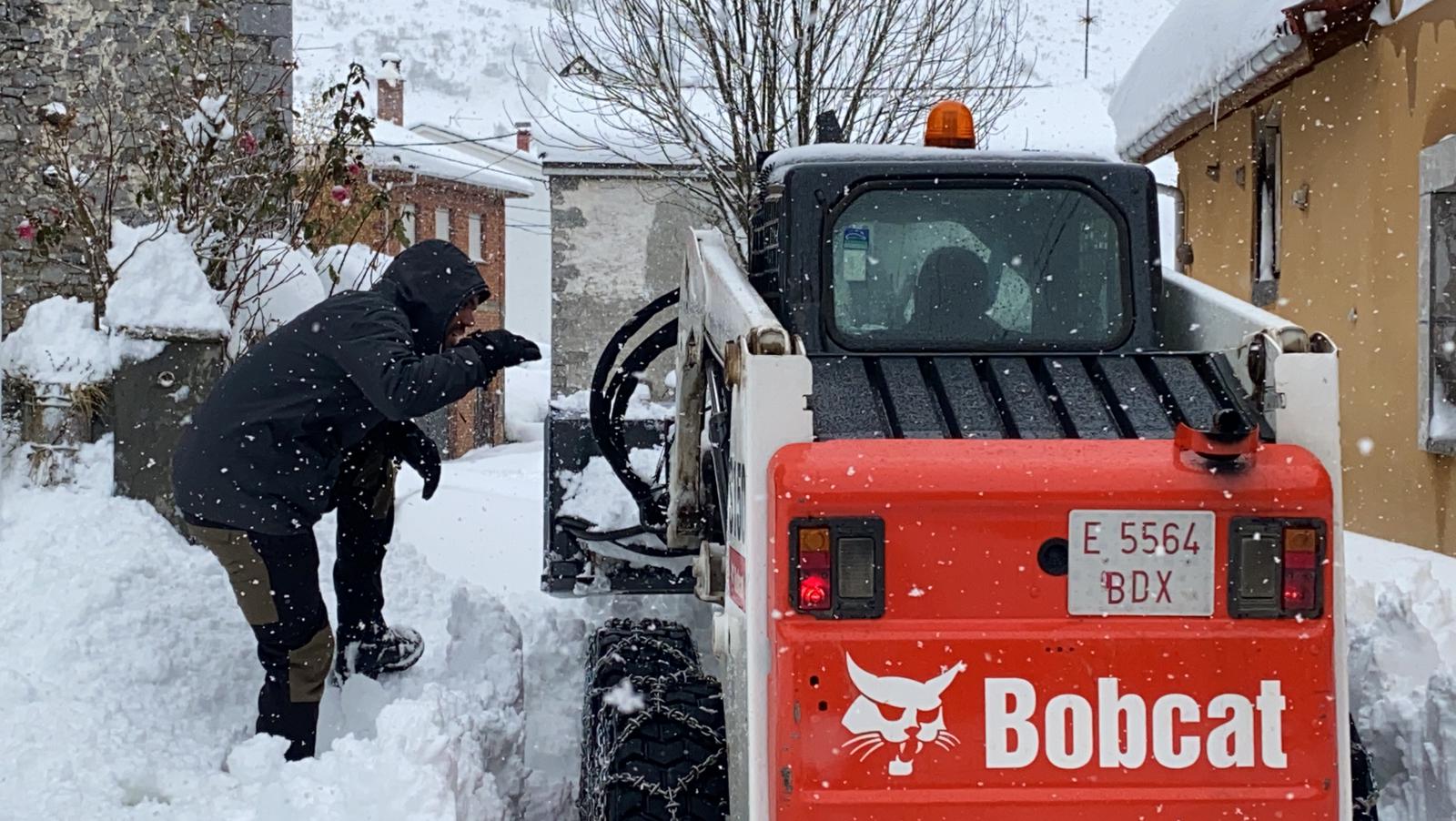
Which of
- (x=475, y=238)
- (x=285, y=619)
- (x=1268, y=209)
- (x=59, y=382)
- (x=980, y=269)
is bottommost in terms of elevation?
(x=285, y=619)

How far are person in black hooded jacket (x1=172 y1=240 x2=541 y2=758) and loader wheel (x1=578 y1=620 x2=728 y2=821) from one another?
863mm

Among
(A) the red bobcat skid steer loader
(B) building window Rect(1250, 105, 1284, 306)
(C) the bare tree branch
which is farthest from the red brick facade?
(A) the red bobcat skid steer loader

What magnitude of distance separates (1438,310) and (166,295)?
660cm

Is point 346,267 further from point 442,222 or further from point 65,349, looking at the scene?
point 442,222

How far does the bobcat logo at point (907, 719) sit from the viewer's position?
2906 mm

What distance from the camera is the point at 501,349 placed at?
Result: 178 inches

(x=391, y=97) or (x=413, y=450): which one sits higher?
(x=391, y=97)

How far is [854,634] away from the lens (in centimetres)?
290

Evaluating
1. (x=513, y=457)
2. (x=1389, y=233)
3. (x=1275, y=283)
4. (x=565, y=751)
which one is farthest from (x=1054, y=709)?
(x=513, y=457)

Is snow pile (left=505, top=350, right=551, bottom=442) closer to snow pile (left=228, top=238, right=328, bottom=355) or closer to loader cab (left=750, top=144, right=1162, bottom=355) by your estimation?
snow pile (left=228, top=238, right=328, bottom=355)

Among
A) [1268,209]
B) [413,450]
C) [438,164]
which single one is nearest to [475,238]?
[438,164]

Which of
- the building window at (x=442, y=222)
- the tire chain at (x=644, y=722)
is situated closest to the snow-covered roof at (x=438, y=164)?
the building window at (x=442, y=222)

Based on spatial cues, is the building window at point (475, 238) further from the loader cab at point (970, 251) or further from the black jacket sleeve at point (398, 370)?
the loader cab at point (970, 251)

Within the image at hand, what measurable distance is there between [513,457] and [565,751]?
1971 centimetres
